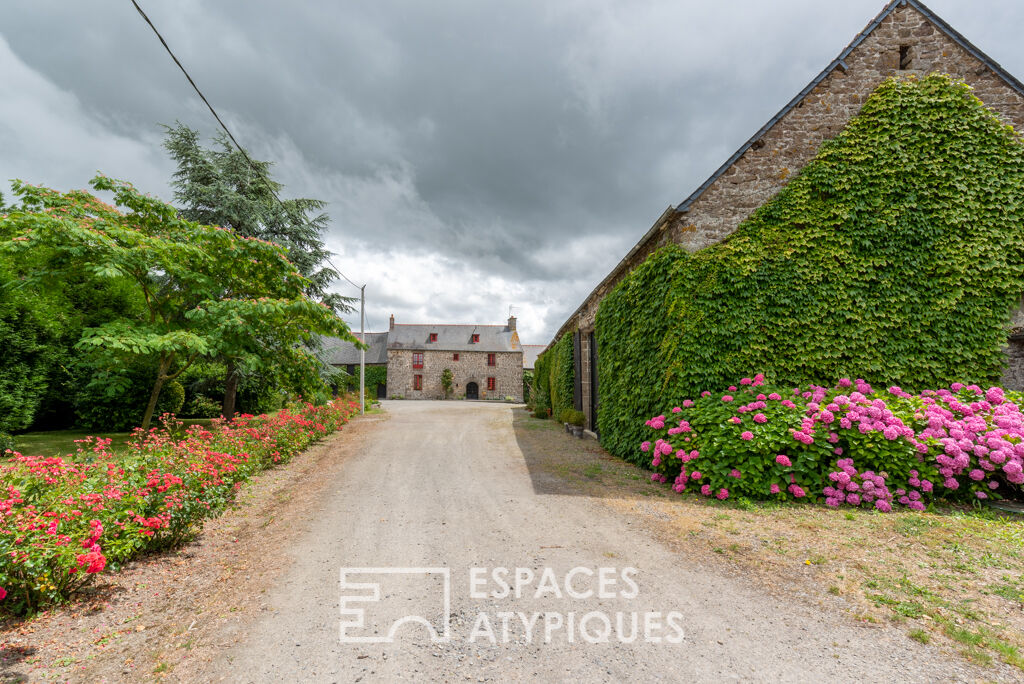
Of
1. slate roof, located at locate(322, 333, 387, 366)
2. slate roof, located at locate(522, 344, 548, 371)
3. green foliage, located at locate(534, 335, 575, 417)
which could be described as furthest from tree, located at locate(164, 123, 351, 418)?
slate roof, located at locate(522, 344, 548, 371)

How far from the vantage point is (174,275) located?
30.6ft

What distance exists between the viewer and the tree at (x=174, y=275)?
24.2ft

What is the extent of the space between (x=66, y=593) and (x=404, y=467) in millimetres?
5101

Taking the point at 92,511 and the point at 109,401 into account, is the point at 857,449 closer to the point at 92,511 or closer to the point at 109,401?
the point at 92,511

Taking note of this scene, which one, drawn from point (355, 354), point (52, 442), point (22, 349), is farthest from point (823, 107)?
point (355, 354)

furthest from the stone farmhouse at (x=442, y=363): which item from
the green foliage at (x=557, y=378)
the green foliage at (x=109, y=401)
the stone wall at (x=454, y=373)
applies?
the green foliage at (x=109, y=401)

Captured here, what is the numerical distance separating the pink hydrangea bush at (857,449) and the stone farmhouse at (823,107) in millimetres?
3359

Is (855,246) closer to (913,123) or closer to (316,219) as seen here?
(913,123)

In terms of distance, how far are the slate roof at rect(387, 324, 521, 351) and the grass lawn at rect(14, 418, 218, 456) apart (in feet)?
86.3

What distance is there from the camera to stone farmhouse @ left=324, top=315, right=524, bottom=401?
3766cm

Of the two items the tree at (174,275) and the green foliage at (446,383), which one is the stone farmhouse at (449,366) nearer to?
the green foliage at (446,383)

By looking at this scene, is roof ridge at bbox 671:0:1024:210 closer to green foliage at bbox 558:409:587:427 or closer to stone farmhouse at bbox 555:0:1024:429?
stone farmhouse at bbox 555:0:1024:429

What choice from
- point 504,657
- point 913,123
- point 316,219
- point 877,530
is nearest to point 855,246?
point 913,123

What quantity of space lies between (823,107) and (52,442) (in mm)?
18052
